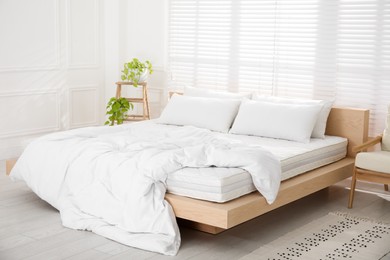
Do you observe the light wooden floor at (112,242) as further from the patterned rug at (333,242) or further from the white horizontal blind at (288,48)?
the white horizontal blind at (288,48)

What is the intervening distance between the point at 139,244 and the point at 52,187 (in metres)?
1.07

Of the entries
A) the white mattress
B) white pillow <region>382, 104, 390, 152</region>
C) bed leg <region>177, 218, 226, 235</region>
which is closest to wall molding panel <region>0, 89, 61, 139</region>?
bed leg <region>177, 218, 226, 235</region>

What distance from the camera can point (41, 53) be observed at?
7000 millimetres

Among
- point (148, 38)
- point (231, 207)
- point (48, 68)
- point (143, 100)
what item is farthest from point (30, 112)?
point (231, 207)

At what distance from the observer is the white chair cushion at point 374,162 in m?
5.09

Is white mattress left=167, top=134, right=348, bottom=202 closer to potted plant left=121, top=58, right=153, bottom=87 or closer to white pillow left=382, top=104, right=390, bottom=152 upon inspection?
white pillow left=382, top=104, right=390, bottom=152

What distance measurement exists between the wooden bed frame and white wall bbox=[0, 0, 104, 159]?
54.4 inches

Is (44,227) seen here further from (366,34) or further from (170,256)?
(366,34)

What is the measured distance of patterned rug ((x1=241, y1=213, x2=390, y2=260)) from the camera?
4.11 metres

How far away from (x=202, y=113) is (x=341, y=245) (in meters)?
2.23

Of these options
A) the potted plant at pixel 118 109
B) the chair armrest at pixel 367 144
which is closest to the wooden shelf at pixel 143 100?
the potted plant at pixel 118 109

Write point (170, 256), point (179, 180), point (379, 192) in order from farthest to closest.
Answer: point (379, 192) → point (179, 180) → point (170, 256)

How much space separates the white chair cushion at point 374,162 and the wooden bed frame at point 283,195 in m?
0.27

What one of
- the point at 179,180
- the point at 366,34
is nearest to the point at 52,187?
the point at 179,180
